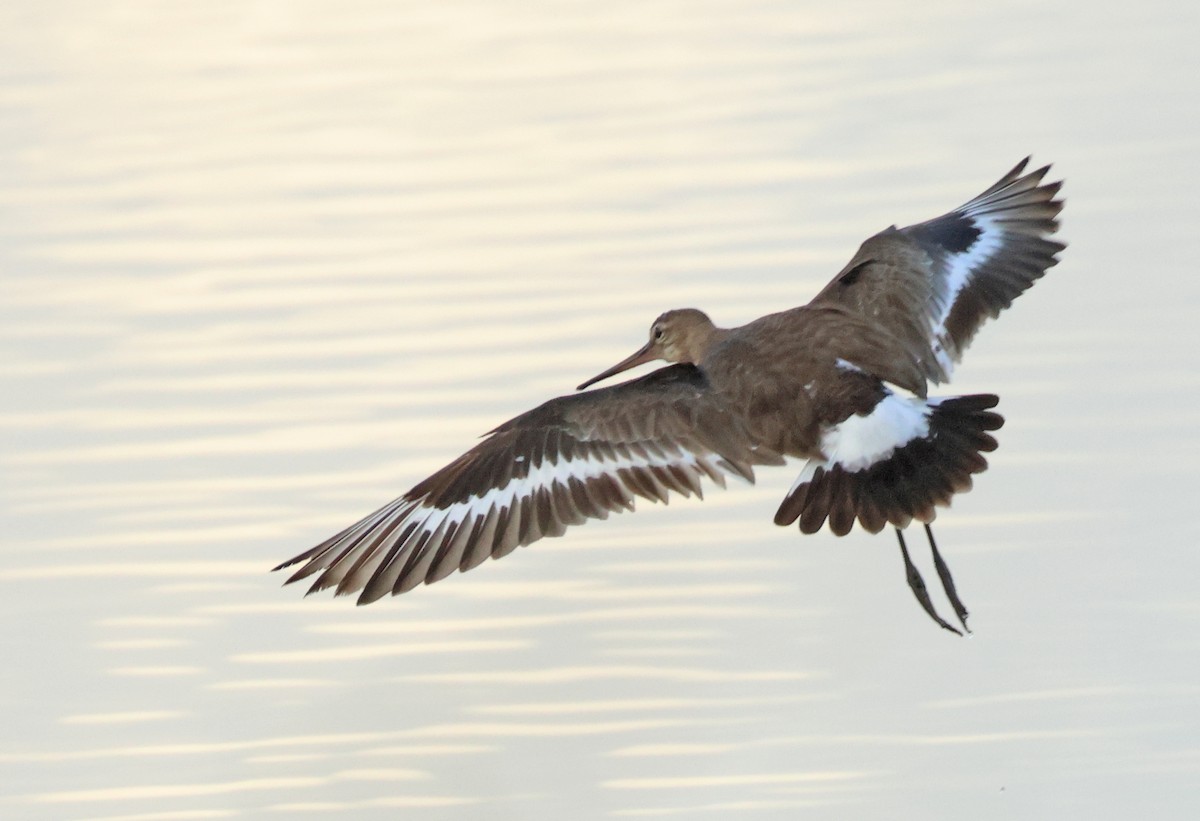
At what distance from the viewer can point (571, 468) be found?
589cm

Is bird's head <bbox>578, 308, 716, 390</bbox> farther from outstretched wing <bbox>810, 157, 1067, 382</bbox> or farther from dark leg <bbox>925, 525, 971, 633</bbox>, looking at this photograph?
dark leg <bbox>925, 525, 971, 633</bbox>

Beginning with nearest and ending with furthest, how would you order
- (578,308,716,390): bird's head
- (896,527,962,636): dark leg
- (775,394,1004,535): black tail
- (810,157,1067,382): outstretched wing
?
(775,394,1004,535): black tail
(896,527,962,636): dark leg
(810,157,1067,382): outstretched wing
(578,308,716,390): bird's head

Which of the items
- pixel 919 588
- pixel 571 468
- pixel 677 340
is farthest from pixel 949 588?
pixel 677 340

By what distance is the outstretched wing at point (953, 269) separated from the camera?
6199 millimetres

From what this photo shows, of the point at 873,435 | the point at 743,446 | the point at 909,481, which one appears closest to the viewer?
the point at 909,481

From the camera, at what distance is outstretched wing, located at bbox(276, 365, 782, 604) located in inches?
229

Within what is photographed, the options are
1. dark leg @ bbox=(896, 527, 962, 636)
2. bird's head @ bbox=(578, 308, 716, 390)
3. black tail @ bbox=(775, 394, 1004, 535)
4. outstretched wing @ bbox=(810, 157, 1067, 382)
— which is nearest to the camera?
black tail @ bbox=(775, 394, 1004, 535)

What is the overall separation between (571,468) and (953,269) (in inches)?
52.1

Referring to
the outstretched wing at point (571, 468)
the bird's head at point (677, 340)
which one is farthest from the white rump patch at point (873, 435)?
the bird's head at point (677, 340)

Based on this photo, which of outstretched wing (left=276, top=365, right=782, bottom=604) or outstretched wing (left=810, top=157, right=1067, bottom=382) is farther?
outstretched wing (left=810, top=157, right=1067, bottom=382)

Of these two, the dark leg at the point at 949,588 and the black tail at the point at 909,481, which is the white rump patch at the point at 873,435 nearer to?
the black tail at the point at 909,481

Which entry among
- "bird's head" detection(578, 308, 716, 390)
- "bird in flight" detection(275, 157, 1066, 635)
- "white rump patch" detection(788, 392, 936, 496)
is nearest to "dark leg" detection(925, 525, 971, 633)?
"bird in flight" detection(275, 157, 1066, 635)

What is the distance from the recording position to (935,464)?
5.44 metres

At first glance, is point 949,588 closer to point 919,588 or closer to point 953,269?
point 919,588
